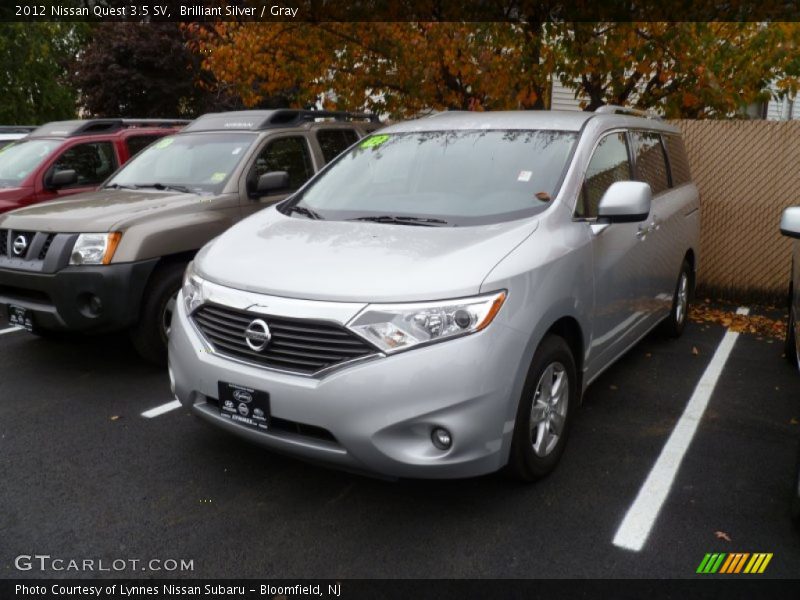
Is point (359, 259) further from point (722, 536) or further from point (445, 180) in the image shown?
point (722, 536)

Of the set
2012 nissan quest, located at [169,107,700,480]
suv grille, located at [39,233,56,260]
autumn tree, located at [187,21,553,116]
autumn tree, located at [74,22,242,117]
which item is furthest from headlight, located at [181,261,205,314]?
autumn tree, located at [74,22,242,117]

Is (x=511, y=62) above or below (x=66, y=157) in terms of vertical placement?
above

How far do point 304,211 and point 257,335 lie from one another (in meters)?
1.26

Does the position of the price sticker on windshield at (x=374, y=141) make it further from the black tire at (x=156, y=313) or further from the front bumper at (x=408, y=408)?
the front bumper at (x=408, y=408)

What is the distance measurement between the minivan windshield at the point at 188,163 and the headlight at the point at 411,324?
315cm

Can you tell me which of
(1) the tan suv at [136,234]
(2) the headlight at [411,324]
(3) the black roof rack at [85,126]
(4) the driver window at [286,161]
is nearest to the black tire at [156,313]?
(1) the tan suv at [136,234]

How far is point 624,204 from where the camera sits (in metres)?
3.67

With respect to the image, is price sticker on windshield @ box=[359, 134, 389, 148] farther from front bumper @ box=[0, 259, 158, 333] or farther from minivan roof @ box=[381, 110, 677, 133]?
front bumper @ box=[0, 259, 158, 333]

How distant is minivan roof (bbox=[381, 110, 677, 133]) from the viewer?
14.1 ft

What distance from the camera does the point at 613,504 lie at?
Result: 3.43 metres

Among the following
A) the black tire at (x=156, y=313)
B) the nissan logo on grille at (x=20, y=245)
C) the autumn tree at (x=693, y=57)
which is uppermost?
the autumn tree at (x=693, y=57)

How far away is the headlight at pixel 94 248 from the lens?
4.70m

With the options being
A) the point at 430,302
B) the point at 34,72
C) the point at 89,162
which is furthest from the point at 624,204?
the point at 34,72

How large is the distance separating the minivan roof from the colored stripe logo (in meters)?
2.40
